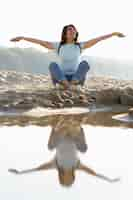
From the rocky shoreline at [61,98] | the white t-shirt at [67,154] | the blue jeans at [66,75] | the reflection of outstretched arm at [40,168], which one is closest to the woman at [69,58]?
the blue jeans at [66,75]

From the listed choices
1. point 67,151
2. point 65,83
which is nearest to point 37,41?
point 65,83

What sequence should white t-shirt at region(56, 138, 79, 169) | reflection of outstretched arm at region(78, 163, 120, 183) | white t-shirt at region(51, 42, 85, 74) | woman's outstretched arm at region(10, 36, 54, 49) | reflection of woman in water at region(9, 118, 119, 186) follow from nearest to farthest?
reflection of outstretched arm at region(78, 163, 120, 183) → reflection of woman in water at region(9, 118, 119, 186) → white t-shirt at region(56, 138, 79, 169) → woman's outstretched arm at region(10, 36, 54, 49) → white t-shirt at region(51, 42, 85, 74)

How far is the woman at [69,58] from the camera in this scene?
233 inches

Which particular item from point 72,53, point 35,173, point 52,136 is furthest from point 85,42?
point 35,173

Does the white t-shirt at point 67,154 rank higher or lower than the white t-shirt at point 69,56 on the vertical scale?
lower

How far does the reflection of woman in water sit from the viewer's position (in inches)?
95.5

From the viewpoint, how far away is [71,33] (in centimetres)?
582

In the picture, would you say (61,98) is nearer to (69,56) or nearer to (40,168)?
(69,56)

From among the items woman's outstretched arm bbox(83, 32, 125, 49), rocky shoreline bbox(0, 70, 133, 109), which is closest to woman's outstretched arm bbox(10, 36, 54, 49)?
woman's outstretched arm bbox(83, 32, 125, 49)

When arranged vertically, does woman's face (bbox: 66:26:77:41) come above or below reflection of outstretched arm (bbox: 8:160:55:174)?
above

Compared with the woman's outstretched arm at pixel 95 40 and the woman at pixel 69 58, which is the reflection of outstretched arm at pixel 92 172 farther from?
the woman at pixel 69 58

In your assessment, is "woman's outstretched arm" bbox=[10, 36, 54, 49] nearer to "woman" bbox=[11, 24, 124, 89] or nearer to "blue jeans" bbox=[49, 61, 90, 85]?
"woman" bbox=[11, 24, 124, 89]

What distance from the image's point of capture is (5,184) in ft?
7.36

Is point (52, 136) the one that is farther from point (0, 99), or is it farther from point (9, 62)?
point (9, 62)
